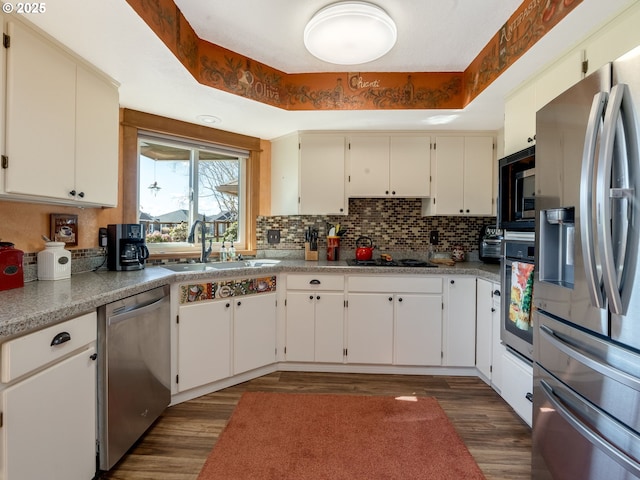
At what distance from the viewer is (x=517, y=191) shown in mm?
1904

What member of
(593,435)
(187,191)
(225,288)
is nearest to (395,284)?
(225,288)

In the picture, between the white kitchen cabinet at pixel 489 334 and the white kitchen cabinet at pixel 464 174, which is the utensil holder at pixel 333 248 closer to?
the white kitchen cabinet at pixel 464 174

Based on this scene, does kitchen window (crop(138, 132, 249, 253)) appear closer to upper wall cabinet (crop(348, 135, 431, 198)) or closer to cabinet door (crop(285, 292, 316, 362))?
cabinet door (crop(285, 292, 316, 362))

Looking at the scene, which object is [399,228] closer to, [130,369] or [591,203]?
[591,203]

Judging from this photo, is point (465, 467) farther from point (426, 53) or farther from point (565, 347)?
point (426, 53)

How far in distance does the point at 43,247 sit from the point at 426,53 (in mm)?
2757

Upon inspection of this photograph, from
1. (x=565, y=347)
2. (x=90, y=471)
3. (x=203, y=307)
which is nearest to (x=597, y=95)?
(x=565, y=347)

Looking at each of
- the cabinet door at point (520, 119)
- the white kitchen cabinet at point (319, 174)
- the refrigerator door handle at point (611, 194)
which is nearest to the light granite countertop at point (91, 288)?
the white kitchen cabinet at point (319, 174)

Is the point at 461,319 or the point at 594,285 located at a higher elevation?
the point at 594,285

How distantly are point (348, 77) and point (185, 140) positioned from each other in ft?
5.01

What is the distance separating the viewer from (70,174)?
1.73 m

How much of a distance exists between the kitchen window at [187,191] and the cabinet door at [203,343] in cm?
86

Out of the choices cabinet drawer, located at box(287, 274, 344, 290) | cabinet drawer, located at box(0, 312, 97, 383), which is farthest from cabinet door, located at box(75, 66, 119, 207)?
cabinet drawer, located at box(287, 274, 344, 290)

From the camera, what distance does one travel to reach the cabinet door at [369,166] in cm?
302
